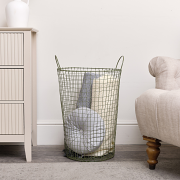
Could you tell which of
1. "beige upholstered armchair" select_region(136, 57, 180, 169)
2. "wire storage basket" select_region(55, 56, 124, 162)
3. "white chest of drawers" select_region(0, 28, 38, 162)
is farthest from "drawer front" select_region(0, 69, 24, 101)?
"beige upholstered armchair" select_region(136, 57, 180, 169)

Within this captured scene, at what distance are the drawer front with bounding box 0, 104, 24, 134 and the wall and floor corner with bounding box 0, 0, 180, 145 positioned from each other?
15.2 inches

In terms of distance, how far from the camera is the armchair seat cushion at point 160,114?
102 cm

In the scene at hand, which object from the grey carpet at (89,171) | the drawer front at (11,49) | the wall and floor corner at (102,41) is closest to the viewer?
the grey carpet at (89,171)

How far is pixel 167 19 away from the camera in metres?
1.75

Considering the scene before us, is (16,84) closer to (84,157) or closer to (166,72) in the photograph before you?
(84,157)

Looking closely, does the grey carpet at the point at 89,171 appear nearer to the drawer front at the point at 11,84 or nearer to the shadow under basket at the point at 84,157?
the shadow under basket at the point at 84,157

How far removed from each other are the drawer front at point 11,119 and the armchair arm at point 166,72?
794 mm

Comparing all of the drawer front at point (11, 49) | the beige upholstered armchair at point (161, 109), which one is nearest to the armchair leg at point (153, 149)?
the beige upholstered armchair at point (161, 109)

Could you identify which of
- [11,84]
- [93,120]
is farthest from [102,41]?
[11,84]

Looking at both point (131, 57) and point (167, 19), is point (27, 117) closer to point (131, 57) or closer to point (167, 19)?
point (131, 57)

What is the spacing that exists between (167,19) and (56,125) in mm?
1183

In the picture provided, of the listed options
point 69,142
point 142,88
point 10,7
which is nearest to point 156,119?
point 69,142

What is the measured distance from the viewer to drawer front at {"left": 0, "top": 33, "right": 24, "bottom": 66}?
4.26 feet

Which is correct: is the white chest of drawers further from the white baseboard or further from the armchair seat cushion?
the armchair seat cushion
